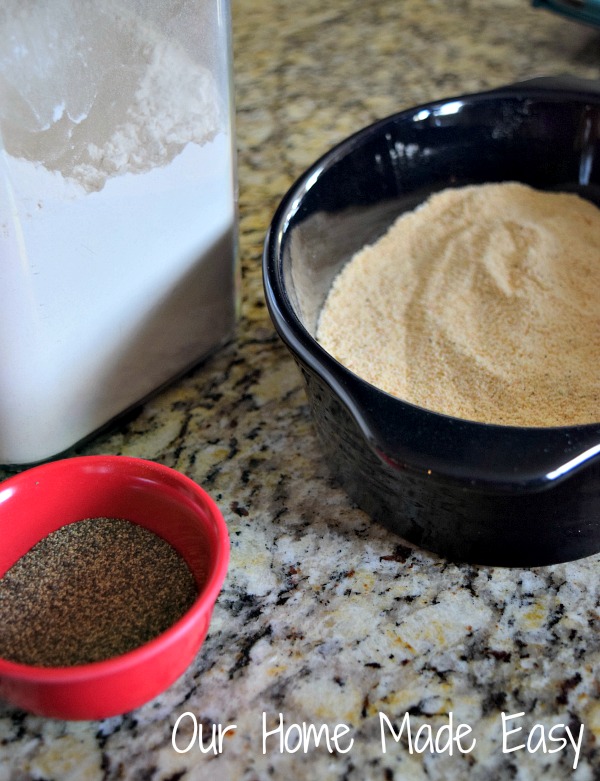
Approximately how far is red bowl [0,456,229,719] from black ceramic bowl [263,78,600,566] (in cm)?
11

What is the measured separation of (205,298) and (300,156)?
369 mm

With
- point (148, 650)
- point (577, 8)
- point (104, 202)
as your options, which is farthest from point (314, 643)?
point (577, 8)

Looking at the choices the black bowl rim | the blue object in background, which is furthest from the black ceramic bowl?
the blue object in background

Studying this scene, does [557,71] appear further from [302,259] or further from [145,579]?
[145,579]

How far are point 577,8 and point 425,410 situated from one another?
0.67 m

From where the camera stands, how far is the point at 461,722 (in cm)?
47

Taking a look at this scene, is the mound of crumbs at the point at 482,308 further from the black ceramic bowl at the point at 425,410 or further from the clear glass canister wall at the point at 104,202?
the clear glass canister wall at the point at 104,202

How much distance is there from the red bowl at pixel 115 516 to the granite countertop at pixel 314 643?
0.03 meters

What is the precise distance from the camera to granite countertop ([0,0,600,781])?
45 cm

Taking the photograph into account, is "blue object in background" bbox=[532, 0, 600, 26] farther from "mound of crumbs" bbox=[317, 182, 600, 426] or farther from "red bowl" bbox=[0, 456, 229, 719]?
"red bowl" bbox=[0, 456, 229, 719]

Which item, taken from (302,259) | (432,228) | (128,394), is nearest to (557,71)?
(432,228)

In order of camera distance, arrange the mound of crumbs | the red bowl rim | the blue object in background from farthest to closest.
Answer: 1. the blue object in background
2. the mound of crumbs
3. the red bowl rim

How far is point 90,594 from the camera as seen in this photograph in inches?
19.5

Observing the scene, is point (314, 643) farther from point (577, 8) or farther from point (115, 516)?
point (577, 8)
